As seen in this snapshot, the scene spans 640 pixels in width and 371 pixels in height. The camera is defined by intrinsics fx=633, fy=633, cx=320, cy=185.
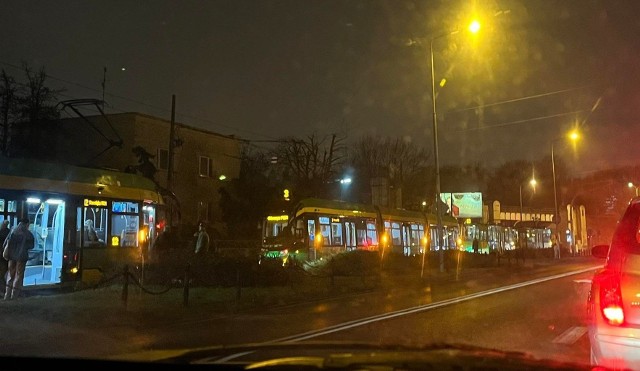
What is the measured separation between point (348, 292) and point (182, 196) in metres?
21.9

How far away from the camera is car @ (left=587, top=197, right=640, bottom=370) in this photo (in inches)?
194

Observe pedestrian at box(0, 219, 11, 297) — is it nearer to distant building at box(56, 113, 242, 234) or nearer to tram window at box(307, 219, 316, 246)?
tram window at box(307, 219, 316, 246)

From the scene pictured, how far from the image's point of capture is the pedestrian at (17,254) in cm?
1424

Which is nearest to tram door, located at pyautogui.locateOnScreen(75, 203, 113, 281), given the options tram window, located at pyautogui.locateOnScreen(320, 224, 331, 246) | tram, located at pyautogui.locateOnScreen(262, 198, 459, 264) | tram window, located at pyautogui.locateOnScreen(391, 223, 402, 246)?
tram, located at pyautogui.locateOnScreen(262, 198, 459, 264)

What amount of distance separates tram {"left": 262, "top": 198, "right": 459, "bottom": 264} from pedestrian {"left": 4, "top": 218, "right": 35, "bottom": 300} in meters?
8.97

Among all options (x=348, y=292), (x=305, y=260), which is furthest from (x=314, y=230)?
(x=348, y=292)

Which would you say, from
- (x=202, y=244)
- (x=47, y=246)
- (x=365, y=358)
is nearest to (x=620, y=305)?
(x=365, y=358)

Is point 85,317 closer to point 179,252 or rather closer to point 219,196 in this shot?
point 179,252

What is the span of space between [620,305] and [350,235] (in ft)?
78.5

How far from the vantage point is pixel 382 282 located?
22.7 metres

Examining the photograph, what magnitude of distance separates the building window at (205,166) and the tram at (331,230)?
13.6 m

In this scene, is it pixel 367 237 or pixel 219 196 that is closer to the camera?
pixel 367 237

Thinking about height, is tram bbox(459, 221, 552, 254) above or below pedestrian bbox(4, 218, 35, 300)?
above

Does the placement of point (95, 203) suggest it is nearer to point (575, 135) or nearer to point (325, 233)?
point (325, 233)
